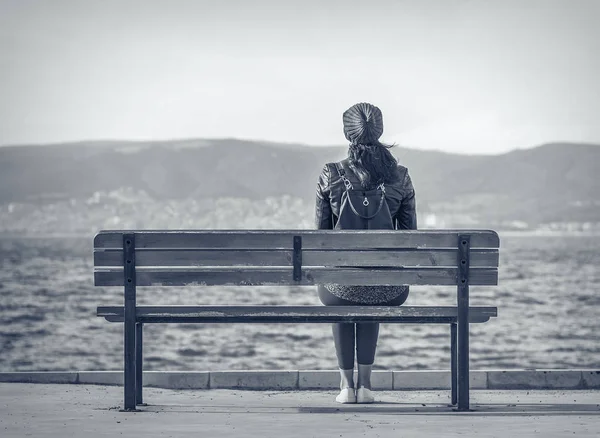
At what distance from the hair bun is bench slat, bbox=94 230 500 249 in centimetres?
77

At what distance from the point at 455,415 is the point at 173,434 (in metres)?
1.69

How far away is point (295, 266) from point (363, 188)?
0.76 meters

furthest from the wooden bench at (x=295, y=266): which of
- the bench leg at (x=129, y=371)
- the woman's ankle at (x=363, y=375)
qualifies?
the woman's ankle at (x=363, y=375)

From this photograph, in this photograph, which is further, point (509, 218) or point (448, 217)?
point (509, 218)

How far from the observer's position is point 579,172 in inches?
7603

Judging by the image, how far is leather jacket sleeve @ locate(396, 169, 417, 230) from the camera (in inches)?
289

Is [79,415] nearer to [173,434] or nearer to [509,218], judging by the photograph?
[173,434]

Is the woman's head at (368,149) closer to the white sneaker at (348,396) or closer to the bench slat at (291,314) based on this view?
the bench slat at (291,314)

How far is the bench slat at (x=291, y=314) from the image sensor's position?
6.81 metres

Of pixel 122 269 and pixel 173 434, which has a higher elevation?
pixel 122 269

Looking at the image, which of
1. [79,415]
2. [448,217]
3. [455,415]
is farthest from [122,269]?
[448,217]

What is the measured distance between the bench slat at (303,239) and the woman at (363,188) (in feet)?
1.30

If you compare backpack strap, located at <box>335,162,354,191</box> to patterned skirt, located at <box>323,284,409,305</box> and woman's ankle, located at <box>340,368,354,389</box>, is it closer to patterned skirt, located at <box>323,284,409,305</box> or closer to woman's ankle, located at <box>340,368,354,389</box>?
patterned skirt, located at <box>323,284,409,305</box>

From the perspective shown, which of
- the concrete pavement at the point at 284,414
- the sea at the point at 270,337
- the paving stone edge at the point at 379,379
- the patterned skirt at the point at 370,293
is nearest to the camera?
the concrete pavement at the point at 284,414
